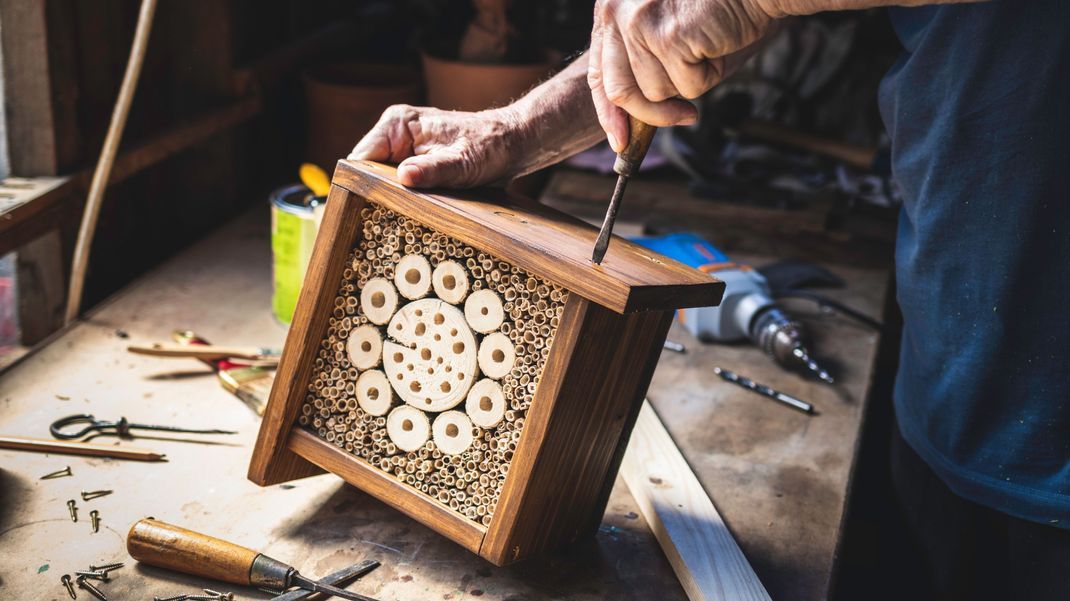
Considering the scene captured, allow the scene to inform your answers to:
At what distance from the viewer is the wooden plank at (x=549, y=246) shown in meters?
1.07

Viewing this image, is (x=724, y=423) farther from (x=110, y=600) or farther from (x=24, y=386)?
(x=24, y=386)

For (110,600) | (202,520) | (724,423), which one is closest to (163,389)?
(202,520)

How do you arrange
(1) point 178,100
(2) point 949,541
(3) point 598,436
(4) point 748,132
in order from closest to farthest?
(3) point 598,436
(2) point 949,541
(1) point 178,100
(4) point 748,132

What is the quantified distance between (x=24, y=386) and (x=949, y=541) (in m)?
1.57

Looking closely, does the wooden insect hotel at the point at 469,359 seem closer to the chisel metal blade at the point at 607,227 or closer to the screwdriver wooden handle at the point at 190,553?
the chisel metal blade at the point at 607,227

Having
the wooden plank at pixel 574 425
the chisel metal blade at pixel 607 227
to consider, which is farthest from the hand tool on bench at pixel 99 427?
the chisel metal blade at pixel 607 227

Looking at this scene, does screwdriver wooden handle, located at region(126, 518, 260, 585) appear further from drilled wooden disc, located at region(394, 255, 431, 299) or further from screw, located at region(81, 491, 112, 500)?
drilled wooden disc, located at region(394, 255, 431, 299)

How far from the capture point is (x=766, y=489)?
5.03ft

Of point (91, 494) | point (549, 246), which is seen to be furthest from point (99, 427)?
point (549, 246)

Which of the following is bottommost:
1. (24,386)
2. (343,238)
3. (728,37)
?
(24,386)

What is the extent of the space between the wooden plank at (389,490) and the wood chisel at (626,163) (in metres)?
0.40

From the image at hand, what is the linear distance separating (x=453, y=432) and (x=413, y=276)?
0.22 m

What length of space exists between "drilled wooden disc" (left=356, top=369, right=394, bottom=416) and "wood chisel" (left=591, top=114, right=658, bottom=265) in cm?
36

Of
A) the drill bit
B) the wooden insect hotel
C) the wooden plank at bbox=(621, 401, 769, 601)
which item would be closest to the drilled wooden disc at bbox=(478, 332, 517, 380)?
the wooden insect hotel
